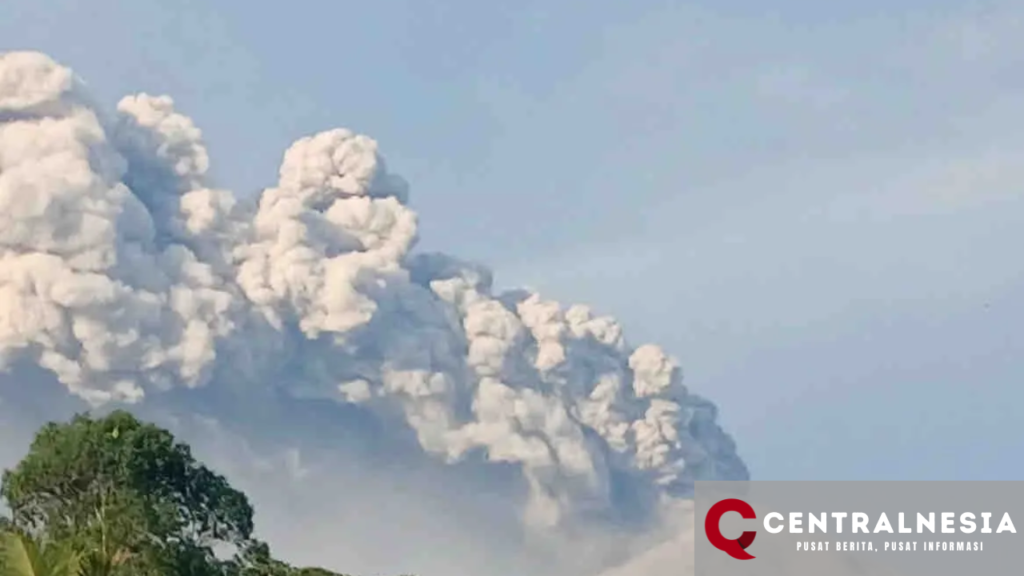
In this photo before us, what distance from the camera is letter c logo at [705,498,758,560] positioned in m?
17.9

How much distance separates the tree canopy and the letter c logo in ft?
17.0

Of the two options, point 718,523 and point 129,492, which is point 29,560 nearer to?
point 129,492

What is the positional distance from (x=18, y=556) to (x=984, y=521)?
13242 millimetres

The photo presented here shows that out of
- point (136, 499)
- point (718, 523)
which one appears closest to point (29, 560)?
point (136, 499)

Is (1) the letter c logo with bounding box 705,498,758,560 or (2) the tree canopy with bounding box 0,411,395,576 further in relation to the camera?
(1) the letter c logo with bounding box 705,498,758,560

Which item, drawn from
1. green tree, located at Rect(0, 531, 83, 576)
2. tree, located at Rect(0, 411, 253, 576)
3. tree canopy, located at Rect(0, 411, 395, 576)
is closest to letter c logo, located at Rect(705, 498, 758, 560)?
tree canopy, located at Rect(0, 411, 395, 576)

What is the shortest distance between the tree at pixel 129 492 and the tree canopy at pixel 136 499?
12mm

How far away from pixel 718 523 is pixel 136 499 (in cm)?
752

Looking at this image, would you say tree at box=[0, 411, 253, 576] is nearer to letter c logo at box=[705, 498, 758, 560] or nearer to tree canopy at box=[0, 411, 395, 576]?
tree canopy at box=[0, 411, 395, 576]

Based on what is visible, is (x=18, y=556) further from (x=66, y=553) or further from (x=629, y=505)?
(x=629, y=505)

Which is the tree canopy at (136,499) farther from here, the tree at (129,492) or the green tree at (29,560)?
the green tree at (29,560)

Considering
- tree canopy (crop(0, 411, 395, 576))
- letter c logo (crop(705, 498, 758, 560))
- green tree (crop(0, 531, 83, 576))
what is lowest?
green tree (crop(0, 531, 83, 576))

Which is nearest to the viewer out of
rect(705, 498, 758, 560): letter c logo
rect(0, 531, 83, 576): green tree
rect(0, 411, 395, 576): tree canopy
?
rect(0, 531, 83, 576): green tree

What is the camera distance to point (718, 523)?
18641mm
